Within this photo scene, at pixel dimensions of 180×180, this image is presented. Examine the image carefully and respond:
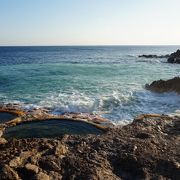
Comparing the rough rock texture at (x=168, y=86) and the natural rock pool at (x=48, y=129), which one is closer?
the natural rock pool at (x=48, y=129)

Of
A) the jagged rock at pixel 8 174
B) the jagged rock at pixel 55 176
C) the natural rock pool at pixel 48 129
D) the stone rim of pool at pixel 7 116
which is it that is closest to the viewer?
the jagged rock at pixel 8 174

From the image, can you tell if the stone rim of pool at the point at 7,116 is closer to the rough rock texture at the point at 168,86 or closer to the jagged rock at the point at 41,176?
the jagged rock at the point at 41,176

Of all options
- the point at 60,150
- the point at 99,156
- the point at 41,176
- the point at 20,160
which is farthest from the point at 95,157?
the point at 20,160

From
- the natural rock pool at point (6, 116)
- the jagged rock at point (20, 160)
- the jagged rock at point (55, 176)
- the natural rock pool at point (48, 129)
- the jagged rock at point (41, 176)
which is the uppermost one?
the jagged rock at point (20, 160)

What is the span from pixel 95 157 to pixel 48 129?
548 centimetres

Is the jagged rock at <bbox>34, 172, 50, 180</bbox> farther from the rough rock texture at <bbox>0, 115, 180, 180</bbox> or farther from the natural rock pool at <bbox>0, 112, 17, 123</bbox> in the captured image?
the natural rock pool at <bbox>0, 112, 17, 123</bbox>

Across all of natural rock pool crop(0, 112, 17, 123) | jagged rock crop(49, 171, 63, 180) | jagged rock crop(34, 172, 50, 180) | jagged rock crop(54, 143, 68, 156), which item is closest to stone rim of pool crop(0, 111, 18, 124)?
natural rock pool crop(0, 112, 17, 123)

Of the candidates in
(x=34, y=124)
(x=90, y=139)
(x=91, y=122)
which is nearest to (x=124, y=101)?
(x=91, y=122)

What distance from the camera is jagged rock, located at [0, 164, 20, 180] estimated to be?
33.7 feet

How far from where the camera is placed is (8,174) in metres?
10.4

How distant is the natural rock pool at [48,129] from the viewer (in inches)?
644

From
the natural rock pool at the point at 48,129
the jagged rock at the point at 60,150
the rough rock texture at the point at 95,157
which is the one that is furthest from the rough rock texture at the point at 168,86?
the jagged rock at the point at 60,150

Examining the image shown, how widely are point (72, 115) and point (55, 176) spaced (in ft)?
34.6

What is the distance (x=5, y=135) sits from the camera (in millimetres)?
16312
